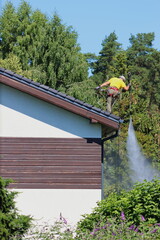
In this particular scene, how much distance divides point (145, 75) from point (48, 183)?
53100 millimetres

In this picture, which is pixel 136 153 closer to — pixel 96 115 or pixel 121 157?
pixel 121 157

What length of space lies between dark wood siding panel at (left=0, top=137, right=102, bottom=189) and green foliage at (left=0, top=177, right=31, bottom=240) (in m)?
4.09

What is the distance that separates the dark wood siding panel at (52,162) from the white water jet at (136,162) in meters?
20.5

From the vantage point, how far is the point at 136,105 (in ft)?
133

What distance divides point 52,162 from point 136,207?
4.84m

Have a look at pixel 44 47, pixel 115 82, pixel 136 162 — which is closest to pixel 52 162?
pixel 115 82

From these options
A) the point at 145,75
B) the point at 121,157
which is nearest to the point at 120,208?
the point at 121,157

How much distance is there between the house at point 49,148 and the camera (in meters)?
16.9

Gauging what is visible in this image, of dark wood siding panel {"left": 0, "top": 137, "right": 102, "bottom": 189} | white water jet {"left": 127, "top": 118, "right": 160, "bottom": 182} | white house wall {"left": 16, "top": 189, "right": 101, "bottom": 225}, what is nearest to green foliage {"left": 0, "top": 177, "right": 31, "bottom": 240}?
white house wall {"left": 16, "top": 189, "right": 101, "bottom": 225}

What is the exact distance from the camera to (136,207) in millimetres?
12617

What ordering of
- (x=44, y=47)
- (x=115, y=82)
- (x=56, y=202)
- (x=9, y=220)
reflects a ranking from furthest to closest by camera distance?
(x=44, y=47)
(x=115, y=82)
(x=56, y=202)
(x=9, y=220)

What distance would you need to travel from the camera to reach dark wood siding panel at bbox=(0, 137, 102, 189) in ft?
55.8

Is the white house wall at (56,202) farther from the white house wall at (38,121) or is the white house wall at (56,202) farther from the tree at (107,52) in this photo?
the tree at (107,52)

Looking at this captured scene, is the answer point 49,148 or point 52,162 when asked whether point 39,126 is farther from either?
point 52,162
